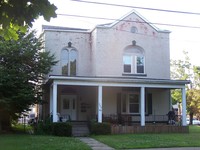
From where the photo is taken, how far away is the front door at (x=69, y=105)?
3011 centimetres

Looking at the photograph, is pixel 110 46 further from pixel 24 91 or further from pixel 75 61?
pixel 24 91

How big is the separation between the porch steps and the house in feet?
4.40

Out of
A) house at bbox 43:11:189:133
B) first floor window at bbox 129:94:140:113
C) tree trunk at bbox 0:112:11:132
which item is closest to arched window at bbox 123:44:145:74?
house at bbox 43:11:189:133

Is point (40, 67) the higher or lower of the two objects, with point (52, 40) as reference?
lower

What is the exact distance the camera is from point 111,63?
97.5 feet

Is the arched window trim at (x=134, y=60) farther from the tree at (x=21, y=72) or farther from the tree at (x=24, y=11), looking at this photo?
the tree at (x=24, y=11)

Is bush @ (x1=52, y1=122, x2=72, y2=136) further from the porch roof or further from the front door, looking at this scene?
the front door

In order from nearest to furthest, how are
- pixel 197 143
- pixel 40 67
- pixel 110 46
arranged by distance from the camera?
pixel 197 143 < pixel 40 67 < pixel 110 46

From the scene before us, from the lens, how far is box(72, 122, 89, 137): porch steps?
83.3 ft

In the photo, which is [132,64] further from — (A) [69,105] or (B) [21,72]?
(B) [21,72]

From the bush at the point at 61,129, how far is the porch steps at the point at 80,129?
91 cm

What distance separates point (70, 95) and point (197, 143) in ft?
43.9

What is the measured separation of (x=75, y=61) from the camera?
3078 cm

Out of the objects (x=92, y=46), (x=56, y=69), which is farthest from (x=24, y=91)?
(x=92, y=46)
